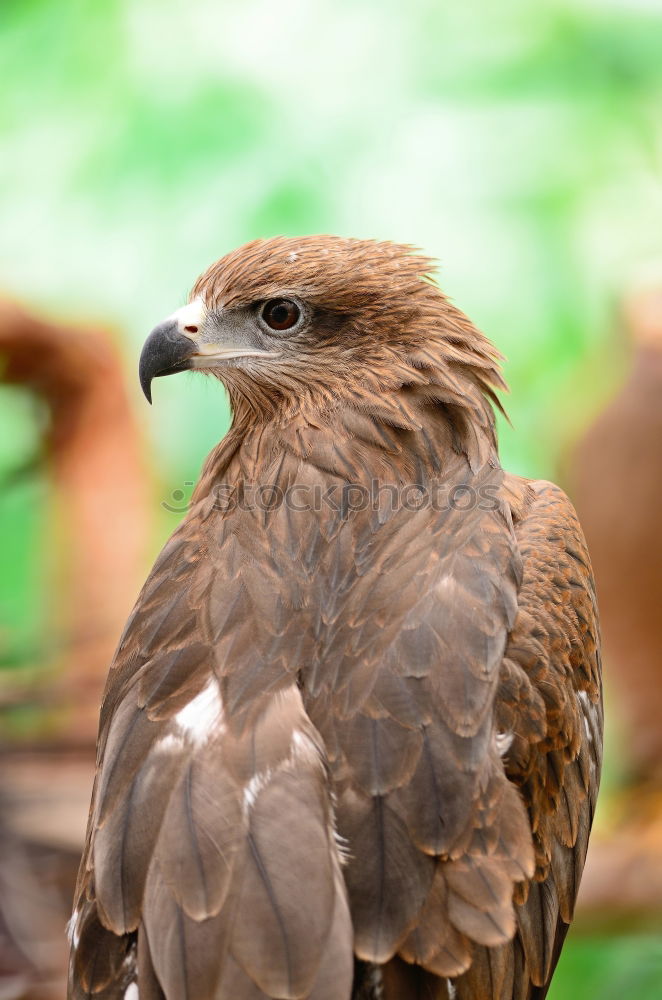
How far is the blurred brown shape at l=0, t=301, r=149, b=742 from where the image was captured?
564 centimetres

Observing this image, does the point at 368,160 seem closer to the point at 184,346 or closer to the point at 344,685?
the point at 184,346

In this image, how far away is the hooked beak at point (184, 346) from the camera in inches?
109

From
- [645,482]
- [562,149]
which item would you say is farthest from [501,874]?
[562,149]

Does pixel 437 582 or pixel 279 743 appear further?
pixel 437 582

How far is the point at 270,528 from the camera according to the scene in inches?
99.0

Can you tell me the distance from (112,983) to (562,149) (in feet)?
14.6

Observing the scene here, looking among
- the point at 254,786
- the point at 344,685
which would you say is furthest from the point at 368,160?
the point at 254,786

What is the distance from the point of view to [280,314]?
2693mm

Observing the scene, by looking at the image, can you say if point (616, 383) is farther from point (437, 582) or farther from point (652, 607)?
point (437, 582)

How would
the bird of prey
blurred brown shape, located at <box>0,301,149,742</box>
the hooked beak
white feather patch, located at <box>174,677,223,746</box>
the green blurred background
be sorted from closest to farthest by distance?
the bird of prey
white feather patch, located at <box>174,677,223,746</box>
the hooked beak
the green blurred background
blurred brown shape, located at <box>0,301,149,742</box>

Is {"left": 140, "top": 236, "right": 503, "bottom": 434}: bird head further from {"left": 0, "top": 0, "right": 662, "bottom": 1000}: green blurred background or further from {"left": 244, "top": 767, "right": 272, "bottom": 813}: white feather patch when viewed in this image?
{"left": 0, "top": 0, "right": 662, "bottom": 1000}: green blurred background

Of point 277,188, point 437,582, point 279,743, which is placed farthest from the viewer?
point 277,188

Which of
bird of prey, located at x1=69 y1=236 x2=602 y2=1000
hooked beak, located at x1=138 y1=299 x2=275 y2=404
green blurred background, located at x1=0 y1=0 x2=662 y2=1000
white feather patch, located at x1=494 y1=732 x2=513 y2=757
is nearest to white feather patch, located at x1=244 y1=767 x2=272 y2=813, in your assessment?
bird of prey, located at x1=69 y1=236 x2=602 y2=1000

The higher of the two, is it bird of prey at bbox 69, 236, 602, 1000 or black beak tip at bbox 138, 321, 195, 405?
black beak tip at bbox 138, 321, 195, 405
